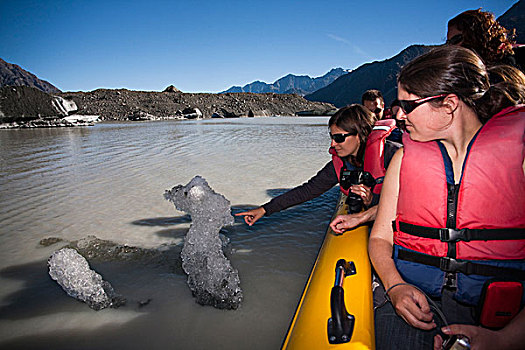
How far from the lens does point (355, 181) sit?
240cm

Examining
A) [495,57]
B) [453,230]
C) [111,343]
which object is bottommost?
[111,343]

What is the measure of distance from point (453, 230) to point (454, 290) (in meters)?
0.25

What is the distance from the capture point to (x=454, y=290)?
1293 mm

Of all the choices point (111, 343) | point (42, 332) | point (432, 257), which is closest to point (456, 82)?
point (432, 257)

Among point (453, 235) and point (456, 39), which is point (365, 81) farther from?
point (453, 235)

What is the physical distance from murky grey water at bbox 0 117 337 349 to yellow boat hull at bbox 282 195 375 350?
0.52 metres

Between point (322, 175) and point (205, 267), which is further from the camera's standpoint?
point (322, 175)

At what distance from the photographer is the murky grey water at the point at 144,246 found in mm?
1989

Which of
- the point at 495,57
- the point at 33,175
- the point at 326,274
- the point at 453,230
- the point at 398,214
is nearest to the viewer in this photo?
the point at 453,230

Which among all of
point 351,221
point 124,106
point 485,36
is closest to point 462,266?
point 351,221

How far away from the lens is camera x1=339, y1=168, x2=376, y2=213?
2361mm

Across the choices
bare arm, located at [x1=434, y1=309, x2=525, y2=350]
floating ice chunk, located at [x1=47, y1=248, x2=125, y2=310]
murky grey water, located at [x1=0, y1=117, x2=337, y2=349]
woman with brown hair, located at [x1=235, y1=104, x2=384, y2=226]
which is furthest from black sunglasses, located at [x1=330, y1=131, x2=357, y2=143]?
floating ice chunk, located at [x1=47, y1=248, x2=125, y2=310]

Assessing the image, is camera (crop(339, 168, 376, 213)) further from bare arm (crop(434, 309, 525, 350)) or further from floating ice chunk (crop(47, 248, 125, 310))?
floating ice chunk (crop(47, 248, 125, 310))

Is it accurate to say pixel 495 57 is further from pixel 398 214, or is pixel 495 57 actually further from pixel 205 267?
pixel 205 267
